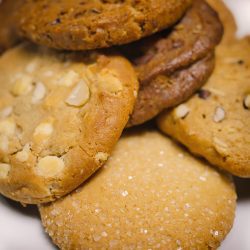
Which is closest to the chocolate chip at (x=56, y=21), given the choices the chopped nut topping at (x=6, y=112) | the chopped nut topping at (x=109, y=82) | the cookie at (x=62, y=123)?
the cookie at (x=62, y=123)

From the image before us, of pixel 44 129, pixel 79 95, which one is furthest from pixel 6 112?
pixel 79 95

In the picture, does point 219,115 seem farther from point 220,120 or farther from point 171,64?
point 171,64

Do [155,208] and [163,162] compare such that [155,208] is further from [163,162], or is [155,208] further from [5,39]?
[5,39]

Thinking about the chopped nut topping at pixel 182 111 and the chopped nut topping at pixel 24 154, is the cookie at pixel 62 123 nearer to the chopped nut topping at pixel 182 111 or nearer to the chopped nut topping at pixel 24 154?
the chopped nut topping at pixel 24 154

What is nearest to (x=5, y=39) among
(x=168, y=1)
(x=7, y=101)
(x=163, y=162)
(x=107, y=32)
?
(x=7, y=101)

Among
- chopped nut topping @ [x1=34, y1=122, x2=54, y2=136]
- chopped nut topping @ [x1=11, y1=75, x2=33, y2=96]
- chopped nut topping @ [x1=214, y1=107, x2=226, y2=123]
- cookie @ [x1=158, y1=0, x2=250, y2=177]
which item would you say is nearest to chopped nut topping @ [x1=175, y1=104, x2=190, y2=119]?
cookie @ [x1=158, y1=0, x2=250, y2=177]

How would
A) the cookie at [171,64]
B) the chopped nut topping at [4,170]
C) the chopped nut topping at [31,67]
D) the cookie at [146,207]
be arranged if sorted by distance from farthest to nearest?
the chopped nut topping at [31,67]
the cookie at [171,64]
the chopped nut topping at [4,170]
the cookie at [146,207]
